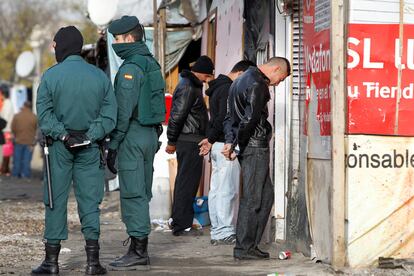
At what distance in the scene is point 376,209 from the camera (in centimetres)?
749

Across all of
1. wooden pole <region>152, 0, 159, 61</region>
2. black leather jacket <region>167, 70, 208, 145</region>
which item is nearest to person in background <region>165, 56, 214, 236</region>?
black leather jacket <region>167, 70, 208, 145</region>

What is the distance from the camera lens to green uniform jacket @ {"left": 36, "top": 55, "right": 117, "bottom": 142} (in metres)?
7.34

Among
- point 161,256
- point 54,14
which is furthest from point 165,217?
point 54,14

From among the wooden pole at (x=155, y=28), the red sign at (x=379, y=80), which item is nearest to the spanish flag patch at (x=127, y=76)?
the red sign at (x=379, y=80)

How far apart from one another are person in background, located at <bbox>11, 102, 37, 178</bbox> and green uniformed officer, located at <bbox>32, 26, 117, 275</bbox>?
14.4 metres

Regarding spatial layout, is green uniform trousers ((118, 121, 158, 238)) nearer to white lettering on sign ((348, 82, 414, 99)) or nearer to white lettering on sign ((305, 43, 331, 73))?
white lettering on sign ((305, 43, 331, 73))

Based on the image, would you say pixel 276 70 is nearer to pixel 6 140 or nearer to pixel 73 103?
pixel 73 103

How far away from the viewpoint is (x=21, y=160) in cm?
2189

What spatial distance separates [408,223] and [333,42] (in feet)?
5.07

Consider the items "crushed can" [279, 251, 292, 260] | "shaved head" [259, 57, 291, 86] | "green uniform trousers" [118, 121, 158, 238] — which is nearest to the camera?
"green uniform trousers" [118, 121, 158, 238]

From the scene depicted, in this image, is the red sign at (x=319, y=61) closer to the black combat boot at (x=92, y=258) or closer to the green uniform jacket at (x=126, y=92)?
the green uniform jacket at (x=126, y=92)

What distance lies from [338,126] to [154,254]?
261 cm

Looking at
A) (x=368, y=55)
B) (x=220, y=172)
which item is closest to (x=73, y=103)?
(x=368, y=55)

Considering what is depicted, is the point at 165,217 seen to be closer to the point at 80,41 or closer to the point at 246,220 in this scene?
the point at 246,220
